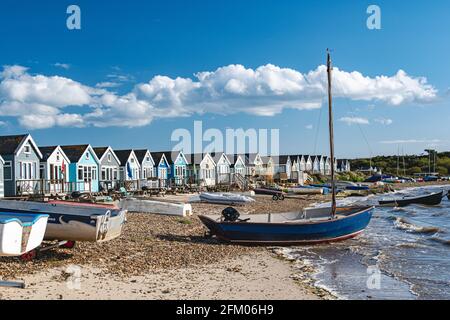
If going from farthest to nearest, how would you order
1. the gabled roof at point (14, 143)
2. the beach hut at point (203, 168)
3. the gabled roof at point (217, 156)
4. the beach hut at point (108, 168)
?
the gabled roof at point (217, 156), the beach hut at point (203, 168), the beach hut at point (108, 168), the gabled roof at point (14, 143)

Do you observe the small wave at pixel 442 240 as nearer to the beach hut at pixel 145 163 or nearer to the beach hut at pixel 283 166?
the beach hut at pixel 145 163

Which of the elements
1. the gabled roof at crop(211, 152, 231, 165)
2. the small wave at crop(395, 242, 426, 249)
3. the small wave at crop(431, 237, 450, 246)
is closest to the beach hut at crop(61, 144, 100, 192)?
the small wave at crop(395, 242, 426, 249)

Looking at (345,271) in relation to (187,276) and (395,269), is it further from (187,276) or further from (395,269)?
(187,276)

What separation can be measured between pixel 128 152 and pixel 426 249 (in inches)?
1344

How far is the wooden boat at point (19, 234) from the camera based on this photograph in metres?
10.4

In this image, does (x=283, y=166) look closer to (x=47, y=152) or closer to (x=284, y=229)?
(x=47, y=152)

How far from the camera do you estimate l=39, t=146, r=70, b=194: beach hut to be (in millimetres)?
35278

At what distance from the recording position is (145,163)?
51156mm

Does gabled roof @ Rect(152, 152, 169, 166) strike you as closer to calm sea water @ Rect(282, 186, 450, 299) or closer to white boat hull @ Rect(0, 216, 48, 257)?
calm sea water @ Rect(282, 186, 450, 299)

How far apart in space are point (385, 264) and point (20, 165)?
2676cm

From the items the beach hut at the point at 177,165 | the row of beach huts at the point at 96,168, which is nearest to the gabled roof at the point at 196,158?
the row of beach huts at the point at 96,168

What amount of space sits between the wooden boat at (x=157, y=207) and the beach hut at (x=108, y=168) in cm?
1482
